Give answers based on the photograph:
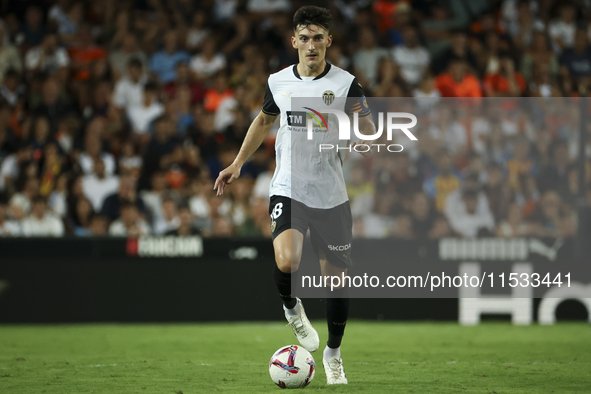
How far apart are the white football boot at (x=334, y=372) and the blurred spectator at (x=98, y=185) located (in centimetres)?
621

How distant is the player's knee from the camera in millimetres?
5684

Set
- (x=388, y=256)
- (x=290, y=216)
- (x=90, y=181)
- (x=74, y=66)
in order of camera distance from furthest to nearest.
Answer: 1. (x=74, y=66)
2. (x=90, y=181)
3. (x=388, y=256)
4. (x=290, y=216)

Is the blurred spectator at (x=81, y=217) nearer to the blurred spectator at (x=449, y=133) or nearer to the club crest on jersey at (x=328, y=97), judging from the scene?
the blurred spectator at (x=449, y=133)

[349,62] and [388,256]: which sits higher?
[349,62]

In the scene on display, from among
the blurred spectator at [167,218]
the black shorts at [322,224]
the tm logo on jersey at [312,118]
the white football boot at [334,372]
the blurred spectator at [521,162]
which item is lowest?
the white football boot at [334,372]

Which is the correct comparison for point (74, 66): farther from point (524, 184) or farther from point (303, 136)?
point (303, 136)

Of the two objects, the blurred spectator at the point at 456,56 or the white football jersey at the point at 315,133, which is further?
the blurred spectator at the point at 456,56

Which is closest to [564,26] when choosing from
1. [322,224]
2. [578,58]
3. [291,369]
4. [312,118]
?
[578,58]

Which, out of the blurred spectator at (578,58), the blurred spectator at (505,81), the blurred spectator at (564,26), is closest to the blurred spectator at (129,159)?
the blurred spectator at (505,81)

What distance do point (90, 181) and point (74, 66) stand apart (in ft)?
9.15

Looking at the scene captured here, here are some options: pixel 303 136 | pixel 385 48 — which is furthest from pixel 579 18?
pixel 303 136

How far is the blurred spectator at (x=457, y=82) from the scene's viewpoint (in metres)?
12.6

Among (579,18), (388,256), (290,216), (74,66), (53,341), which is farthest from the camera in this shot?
(579,18)

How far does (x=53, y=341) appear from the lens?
883 cm
